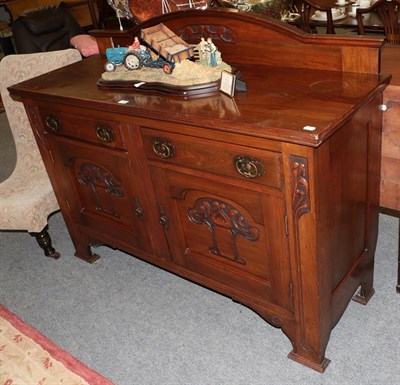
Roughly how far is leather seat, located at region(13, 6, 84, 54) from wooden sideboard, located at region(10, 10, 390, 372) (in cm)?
296

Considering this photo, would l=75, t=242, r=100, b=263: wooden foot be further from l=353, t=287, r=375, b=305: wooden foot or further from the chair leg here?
l=353, t=287, r=375, b=305: wooden foot

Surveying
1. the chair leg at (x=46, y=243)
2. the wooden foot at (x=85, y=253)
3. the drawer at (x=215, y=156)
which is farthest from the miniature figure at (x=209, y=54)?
the chair leg at (x=46, y=243)

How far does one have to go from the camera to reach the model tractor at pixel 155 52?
160cm

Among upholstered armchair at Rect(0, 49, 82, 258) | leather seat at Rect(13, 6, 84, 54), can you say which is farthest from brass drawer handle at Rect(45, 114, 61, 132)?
leather seat at Rect(13, 6, 84, 54)

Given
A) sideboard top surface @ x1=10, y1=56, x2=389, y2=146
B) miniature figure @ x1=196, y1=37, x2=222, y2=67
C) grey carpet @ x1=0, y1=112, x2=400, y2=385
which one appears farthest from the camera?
grey carpet @ x1=0, y1=112, x2=400, y2=385

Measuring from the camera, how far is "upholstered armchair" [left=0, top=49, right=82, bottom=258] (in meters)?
2.26

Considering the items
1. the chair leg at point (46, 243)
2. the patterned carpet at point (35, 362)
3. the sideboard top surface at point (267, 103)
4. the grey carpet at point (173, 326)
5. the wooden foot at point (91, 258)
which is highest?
the sideboard top surface at point (267, 103)

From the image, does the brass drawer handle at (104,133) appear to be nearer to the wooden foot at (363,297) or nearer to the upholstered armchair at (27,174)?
the upholstered armchair at (27,174)

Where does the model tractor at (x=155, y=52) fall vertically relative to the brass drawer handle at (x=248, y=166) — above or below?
above

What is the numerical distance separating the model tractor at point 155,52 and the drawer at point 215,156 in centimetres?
24

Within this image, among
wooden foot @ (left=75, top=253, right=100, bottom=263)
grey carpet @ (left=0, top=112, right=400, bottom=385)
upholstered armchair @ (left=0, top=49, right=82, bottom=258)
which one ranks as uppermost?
upholstered armchair @ (left=0, top=49, right=82, bottom=258)

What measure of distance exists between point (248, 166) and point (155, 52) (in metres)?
0.57

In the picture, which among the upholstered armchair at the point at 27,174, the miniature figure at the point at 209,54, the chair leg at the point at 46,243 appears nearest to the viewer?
the miniature figure at the point at 209,54

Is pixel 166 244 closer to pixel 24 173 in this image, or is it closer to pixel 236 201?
pixel 236 201
